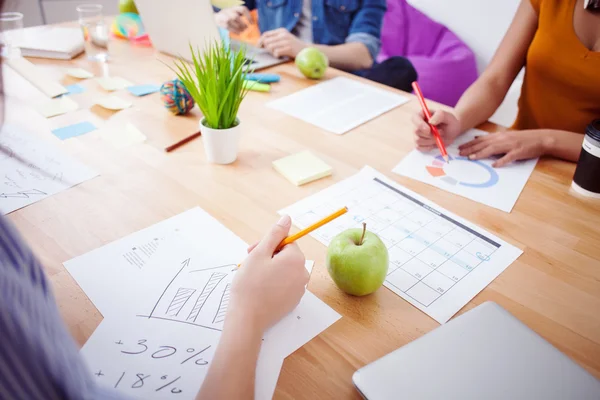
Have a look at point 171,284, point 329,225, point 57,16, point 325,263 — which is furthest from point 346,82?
point 57,16

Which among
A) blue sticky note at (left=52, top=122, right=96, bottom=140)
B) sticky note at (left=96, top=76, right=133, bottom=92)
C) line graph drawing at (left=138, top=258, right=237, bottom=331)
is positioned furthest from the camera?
sticky note at (left=96, top=76, right=133, bottom=92)

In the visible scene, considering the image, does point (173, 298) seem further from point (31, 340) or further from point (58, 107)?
point (58, 107)

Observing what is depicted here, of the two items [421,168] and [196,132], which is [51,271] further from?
[421,168]

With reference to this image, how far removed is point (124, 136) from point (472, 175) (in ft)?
2.66

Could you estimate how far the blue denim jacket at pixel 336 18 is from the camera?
177 centimetres

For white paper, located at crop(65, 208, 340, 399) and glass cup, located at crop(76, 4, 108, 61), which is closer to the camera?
white paper, located at crop(65, 208, 340, 399)

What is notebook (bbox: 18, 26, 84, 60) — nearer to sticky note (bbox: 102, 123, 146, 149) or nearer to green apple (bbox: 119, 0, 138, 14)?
green apple (bbox: 119, 0, 138, 14)

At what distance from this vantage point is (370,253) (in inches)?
24.1

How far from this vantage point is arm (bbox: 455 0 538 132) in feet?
3.75

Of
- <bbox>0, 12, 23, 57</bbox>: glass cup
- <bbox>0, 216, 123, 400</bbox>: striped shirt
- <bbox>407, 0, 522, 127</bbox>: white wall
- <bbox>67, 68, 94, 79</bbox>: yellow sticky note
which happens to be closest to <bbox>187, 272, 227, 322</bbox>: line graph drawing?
<bbox>0, 216, 123, 400</bbox>: striped shirt

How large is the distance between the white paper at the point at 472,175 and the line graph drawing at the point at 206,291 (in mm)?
475

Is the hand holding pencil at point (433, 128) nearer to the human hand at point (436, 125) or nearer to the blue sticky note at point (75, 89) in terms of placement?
the human hand at point (436, 125)

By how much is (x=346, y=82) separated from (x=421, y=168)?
541 millimetres

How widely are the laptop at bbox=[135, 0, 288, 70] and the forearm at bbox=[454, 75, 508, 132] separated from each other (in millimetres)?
597
